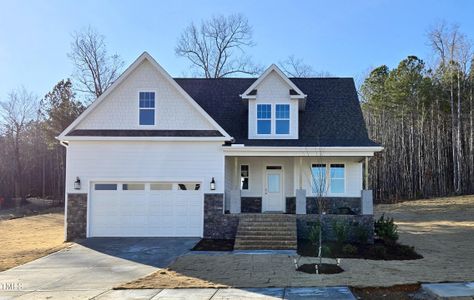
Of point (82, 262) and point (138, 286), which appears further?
point (82, 262)

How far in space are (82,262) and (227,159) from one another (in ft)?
25.6

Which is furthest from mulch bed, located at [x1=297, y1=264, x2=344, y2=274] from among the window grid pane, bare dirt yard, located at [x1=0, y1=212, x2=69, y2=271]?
the window grid pane

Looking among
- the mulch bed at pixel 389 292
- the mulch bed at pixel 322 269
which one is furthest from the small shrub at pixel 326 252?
the mulch bed at pixel 389 292

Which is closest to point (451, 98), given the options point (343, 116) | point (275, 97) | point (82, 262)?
point (343, 116)

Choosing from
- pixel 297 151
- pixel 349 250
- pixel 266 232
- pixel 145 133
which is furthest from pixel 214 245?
pixel 145 133

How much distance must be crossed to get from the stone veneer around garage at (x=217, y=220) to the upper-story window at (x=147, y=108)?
3.72m

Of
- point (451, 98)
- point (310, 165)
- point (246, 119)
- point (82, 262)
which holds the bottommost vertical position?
point (82, 262)

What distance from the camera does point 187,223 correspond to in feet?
53.9

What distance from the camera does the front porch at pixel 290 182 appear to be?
17688 mm

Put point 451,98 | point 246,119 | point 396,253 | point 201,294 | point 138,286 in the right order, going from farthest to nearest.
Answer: point 451,98 → point 246,119 → point 396,253 → point 138,286 → point 201,294

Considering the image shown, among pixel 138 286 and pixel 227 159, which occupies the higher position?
pixel 227 159

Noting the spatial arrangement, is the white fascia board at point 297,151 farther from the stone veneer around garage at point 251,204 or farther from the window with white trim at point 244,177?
the stone veneer around garage at point 251,204

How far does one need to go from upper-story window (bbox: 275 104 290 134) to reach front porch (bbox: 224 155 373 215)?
3.93 ft

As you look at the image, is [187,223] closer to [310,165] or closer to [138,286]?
[310,165]
